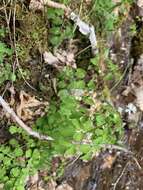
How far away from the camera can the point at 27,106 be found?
3.57 metres

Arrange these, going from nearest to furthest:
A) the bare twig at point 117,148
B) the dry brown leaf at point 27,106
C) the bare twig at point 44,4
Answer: the bare twig at point 44,4
the dry brown leaf at point 27,106
the bare twig at point 117,148

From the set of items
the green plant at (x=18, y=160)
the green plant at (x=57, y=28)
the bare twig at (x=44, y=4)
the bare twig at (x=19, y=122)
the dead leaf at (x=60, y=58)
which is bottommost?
the green plant at (x=18, y=160)

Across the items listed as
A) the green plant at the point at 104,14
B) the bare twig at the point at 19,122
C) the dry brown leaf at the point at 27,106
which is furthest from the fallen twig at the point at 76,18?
the bare twig at the point at 19,122

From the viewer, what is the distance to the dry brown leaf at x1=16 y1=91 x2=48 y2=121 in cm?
352

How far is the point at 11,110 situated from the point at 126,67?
141 cm

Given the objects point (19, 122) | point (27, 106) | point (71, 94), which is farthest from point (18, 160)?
point (71, 94)

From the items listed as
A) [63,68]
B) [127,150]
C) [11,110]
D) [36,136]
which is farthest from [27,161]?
[127,150]

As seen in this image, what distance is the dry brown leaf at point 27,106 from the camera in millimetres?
3520

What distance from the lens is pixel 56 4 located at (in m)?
3.39

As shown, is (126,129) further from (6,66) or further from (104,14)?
(6,66)

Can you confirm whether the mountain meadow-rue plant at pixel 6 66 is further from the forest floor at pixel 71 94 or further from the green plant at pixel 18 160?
the green plant at pixel 18 160

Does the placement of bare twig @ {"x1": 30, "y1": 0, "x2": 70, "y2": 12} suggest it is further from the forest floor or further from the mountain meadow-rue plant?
the mountain meadow-rue plant

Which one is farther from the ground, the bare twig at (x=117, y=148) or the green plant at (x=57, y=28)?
the green plant at (x=57, y=28)

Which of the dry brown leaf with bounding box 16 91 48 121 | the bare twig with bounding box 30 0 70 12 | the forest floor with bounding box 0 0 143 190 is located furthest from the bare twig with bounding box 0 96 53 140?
the bare twig with bounding box 30 0 70 12
